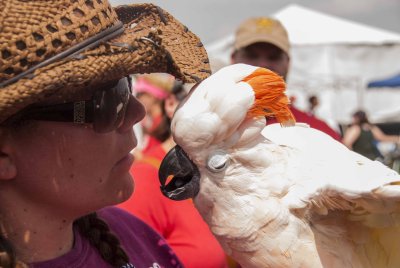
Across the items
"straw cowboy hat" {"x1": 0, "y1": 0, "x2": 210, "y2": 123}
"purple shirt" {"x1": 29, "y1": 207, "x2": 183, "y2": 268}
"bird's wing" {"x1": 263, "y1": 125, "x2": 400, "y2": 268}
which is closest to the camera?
"straw cowboy hat" {"x1": 0, "y1": 0, "x2": 210, "y2": 123}

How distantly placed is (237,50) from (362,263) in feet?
5.94

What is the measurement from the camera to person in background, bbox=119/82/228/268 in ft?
7.37

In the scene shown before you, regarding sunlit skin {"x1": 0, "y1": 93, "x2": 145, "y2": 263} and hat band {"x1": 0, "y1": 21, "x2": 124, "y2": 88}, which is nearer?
hat band {"x1": 0, "y1": 21, "x2": 124, "y2": 88}

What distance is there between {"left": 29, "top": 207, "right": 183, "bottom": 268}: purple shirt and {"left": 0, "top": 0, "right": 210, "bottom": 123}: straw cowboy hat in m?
0.38

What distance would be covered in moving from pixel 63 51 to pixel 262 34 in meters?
1.88

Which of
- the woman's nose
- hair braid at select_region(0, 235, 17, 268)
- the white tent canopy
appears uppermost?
the woman's nose

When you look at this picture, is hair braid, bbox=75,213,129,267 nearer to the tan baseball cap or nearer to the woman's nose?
the woman's nose

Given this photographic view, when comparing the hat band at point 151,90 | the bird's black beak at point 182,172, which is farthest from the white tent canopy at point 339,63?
the bird's black beak at point 182,172

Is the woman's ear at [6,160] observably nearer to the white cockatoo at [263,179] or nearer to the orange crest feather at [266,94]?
the white cockatoo at [263,179]

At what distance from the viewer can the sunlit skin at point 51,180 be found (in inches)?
48.9

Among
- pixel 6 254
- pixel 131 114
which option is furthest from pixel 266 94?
pixel 6 254

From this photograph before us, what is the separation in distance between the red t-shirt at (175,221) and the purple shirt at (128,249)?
1.97 feet

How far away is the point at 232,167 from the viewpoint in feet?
4.09

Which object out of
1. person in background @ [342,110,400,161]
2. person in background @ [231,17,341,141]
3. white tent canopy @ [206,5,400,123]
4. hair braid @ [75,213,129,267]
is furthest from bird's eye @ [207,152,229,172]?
white tent canopy @ [206,5,400,123]
